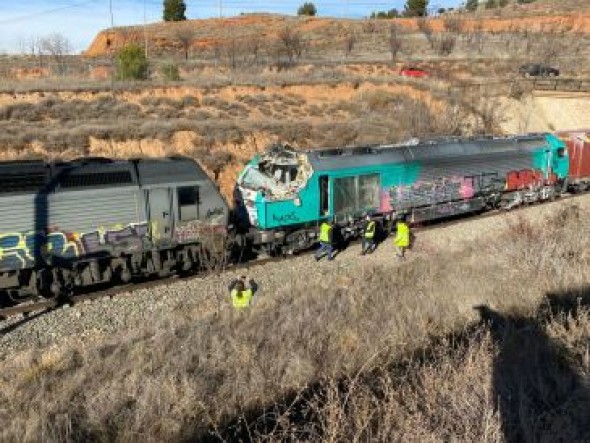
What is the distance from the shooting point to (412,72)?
53969 mm

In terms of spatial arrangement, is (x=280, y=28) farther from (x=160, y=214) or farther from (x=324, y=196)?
(x=160, y=214)

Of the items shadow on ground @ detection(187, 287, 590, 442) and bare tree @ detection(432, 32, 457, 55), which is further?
bare tree @ detection(432, 32, 457, 55)

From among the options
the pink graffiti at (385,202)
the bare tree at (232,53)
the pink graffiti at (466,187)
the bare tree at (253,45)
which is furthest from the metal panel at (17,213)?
the bare tree at (253,45)

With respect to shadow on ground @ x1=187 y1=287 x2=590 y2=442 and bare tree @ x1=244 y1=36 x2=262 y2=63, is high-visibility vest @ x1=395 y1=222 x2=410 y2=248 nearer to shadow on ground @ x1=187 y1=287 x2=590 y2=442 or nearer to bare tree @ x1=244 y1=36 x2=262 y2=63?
shadow on ground @ x1=187 y1=287 x2=590 y2=442

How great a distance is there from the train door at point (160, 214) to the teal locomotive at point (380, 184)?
2767 millimetres

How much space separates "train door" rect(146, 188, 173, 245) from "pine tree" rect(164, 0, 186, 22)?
3600 inches

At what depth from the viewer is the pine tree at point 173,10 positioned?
313 ft

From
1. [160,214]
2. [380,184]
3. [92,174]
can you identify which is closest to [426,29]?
[380,184]

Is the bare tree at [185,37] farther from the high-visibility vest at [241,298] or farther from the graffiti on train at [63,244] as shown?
the high-visibility vest at [241,298]

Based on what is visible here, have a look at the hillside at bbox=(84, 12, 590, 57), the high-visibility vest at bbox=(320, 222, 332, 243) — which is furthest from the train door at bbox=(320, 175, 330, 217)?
the hillside at bbox=(84, 12, 590, 57)

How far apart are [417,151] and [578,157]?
11.8 metres

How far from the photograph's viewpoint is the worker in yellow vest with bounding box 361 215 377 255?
1712cm

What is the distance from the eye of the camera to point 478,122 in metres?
42.3

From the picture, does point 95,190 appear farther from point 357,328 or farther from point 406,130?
point 406,130
